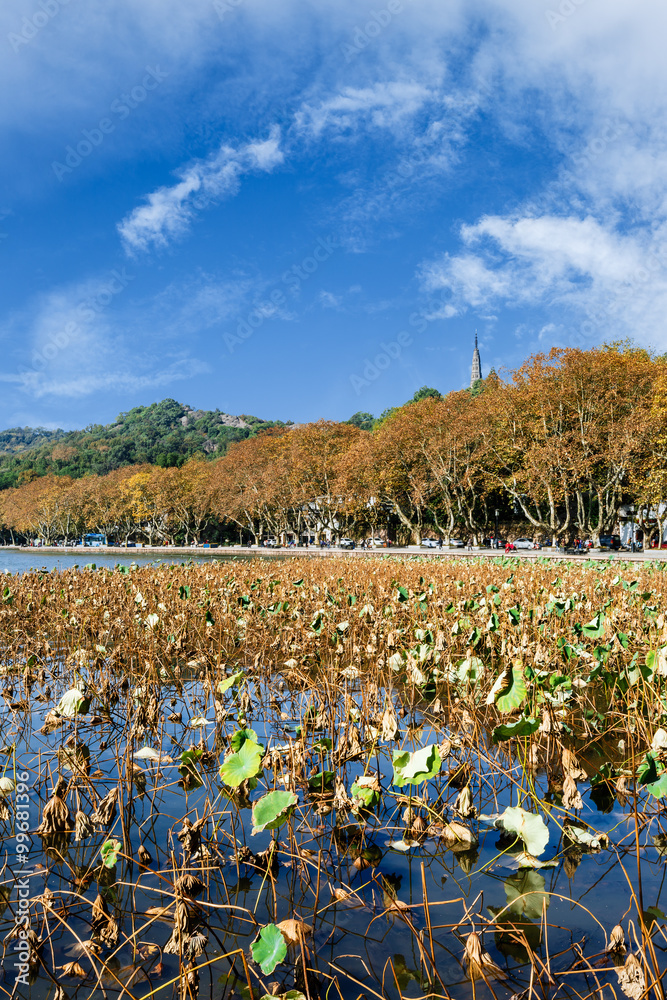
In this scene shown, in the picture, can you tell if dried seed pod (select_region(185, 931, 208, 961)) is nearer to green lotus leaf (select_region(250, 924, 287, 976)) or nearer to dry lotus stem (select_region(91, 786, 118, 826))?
green lotus leaf (select_region(250, 924, 287, 976))

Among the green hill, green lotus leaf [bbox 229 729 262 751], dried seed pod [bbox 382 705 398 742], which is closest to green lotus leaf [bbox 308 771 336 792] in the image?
dried seed pod [bbox 382 705 398 742]

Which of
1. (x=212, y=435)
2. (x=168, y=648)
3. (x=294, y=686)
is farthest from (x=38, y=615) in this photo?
(x=212, y=435)

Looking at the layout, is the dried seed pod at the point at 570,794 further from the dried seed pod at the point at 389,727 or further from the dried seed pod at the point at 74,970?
the dried seed pod at the point at 74,970

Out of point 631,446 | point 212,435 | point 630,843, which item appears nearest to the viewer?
point 630,843

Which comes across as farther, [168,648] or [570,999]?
[168,648]

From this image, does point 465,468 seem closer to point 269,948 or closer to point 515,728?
point 515,728

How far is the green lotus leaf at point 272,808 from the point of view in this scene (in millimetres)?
2584

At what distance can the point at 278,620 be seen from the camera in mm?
8797

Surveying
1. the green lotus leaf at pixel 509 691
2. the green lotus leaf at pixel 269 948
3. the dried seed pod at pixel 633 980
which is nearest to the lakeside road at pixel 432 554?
the green lotus leaf at pixel 509 691

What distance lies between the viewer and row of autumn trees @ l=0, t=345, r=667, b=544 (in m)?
37.1

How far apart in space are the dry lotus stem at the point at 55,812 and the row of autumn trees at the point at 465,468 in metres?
35.0

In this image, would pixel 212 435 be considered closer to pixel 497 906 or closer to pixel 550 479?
pixel 550 479

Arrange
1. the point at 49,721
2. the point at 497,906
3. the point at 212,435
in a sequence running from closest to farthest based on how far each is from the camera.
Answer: the point at 497,906 < the point at 49,721 < the point at 212,435

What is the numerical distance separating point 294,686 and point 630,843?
11.9ft
